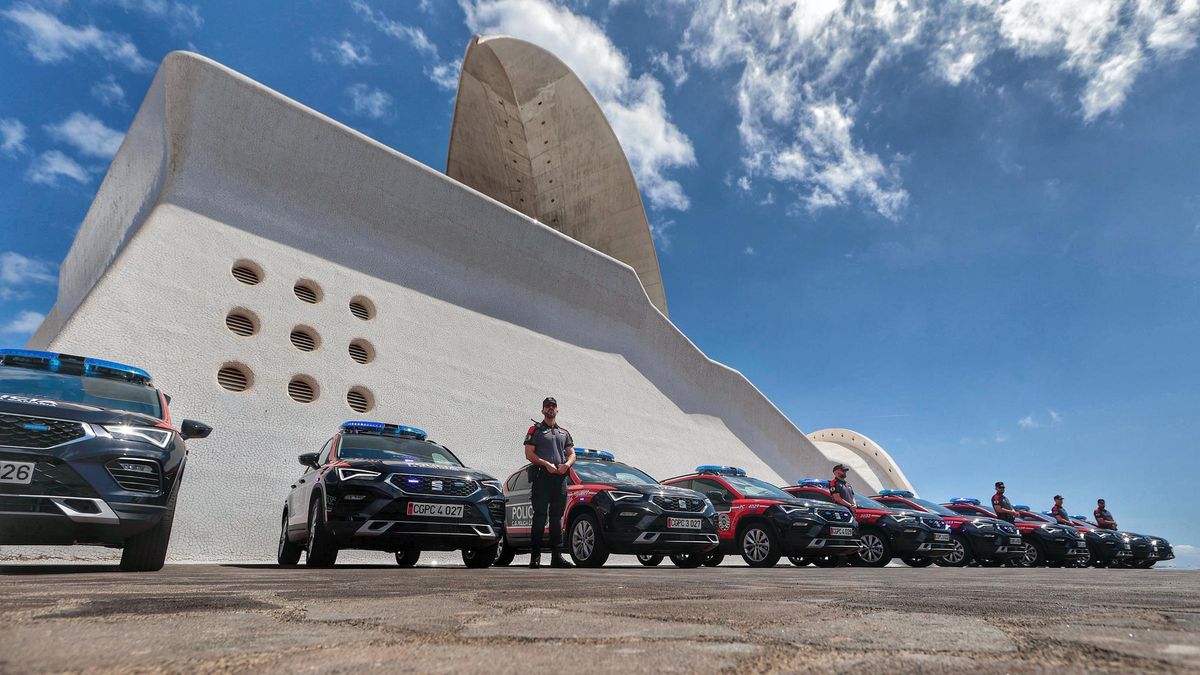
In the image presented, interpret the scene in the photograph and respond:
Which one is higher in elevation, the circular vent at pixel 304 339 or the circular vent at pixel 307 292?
the circular vent at pixel 307 292

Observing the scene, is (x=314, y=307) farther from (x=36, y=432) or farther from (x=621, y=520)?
(x=36, y=432)

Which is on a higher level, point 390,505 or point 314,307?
point 314,307

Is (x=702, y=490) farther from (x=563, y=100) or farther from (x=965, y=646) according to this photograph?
(x=563, y=100)

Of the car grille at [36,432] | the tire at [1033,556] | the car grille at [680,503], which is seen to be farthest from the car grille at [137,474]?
the tire at [1033,556]

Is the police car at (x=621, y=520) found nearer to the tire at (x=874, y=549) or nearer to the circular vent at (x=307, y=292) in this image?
the tire at (x=874, y=549)

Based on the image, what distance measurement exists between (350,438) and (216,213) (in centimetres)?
644

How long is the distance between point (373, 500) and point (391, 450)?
1221 mm

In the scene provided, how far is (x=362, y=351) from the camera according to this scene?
12750 millimetres

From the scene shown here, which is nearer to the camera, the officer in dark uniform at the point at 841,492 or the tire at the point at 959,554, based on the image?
the officer in dark uniform at the point at 841,492

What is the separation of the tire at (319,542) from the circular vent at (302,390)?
4.70 metres

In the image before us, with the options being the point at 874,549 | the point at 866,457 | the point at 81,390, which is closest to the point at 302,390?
the point at 81,390

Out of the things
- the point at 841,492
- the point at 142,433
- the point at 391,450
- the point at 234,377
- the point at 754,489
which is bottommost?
the point at 142,433

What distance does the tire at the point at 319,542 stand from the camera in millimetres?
6727

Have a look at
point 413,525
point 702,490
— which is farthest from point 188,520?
point 702,490
